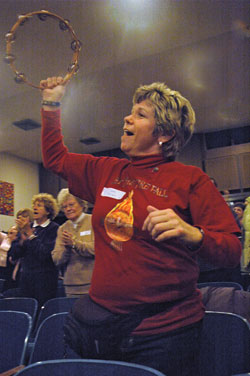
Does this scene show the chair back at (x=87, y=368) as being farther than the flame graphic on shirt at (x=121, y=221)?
No

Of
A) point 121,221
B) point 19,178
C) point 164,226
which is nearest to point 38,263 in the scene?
point 121,221

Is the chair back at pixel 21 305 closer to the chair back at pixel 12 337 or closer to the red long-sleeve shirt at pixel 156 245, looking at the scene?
the chair back at pixel 12 337

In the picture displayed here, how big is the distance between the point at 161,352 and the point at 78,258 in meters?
1.73

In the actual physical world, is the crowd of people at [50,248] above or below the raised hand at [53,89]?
below

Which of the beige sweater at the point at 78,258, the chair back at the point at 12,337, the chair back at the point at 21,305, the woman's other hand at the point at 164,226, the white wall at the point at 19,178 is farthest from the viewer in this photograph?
the white wall at the point at 19,178

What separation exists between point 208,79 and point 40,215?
300 cm

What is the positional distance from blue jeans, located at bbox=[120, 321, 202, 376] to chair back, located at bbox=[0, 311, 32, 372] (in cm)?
76

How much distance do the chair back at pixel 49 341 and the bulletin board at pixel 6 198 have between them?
6.43 meters

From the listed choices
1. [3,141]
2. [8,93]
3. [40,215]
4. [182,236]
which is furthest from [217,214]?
[3,141]

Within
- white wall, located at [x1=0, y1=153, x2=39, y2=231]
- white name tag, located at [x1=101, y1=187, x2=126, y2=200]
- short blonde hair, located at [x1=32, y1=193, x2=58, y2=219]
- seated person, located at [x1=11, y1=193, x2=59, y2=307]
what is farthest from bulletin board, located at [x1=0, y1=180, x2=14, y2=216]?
white name tag, located at [x1=101, y1=187, x2=126, y2=200]

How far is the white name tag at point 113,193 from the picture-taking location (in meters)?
1.01

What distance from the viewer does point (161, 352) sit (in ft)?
2.91

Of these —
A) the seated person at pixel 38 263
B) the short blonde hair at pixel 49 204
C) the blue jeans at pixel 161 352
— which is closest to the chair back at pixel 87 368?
the blue jeans at pixel 161 352

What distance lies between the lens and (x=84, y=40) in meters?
3.78
